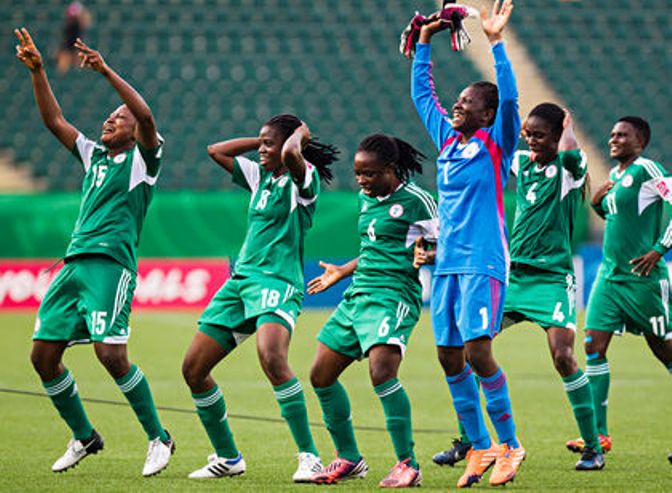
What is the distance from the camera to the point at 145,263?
68.6 feet

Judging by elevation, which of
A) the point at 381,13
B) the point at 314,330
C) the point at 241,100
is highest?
the point at 381,13

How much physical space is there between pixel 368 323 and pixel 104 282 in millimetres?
1639

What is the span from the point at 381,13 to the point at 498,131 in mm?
22592

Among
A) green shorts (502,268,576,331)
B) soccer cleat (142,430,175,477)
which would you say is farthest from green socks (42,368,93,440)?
green shorts (502,268,576,331)

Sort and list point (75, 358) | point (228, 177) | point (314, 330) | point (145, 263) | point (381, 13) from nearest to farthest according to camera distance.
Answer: point (75, 358), point (314, 330), point (145, 263), point (228, 177), point (381, 13)

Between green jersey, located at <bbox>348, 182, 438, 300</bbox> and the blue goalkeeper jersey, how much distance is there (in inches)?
10.2

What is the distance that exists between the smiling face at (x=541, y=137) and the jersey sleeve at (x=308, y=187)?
55.7 inches

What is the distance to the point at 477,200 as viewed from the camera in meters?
6.88

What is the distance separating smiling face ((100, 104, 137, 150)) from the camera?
7648 mm

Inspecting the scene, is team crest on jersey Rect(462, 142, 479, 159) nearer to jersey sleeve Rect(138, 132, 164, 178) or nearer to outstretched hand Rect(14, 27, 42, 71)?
jersey sleeve Rect(138, 132, 164, 178)

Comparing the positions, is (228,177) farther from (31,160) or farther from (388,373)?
(388,373)

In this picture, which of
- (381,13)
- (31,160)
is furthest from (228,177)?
(381,13)

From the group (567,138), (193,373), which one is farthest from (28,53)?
(567,138)

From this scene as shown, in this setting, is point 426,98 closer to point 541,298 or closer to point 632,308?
point 541,298
